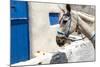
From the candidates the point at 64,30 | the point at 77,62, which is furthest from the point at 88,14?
the point at 77,62

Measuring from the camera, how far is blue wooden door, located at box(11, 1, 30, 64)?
5.16ft

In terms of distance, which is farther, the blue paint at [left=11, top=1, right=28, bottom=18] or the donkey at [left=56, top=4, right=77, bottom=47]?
the donkey at [left=56, top=4, right=77, bottom=47]

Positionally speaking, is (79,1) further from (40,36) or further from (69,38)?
(40,36)

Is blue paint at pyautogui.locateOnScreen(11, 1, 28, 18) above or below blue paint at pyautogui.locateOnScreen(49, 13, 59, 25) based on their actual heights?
above

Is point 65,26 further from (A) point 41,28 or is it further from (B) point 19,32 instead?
(B) point 19,32

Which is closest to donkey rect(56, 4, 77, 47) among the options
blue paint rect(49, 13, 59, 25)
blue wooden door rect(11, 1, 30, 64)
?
blue paint rect(49, 13, 59, 25)

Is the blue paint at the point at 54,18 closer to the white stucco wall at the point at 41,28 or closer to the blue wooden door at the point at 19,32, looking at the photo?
the white stucco wall at the point at 41,28

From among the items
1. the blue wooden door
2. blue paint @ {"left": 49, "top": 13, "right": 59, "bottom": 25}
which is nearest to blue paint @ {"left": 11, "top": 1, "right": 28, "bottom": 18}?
the blue wooden door

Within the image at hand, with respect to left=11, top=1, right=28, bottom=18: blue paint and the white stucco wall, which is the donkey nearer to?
the white stucco wall

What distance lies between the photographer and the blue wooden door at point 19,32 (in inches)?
62.0

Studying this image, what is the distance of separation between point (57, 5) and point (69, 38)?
0.32 meters

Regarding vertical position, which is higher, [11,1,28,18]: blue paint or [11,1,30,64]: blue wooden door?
[11,1,28,18]: blue paint

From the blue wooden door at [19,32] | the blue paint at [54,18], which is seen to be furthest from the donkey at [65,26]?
the blue wooden door at [19,32]
